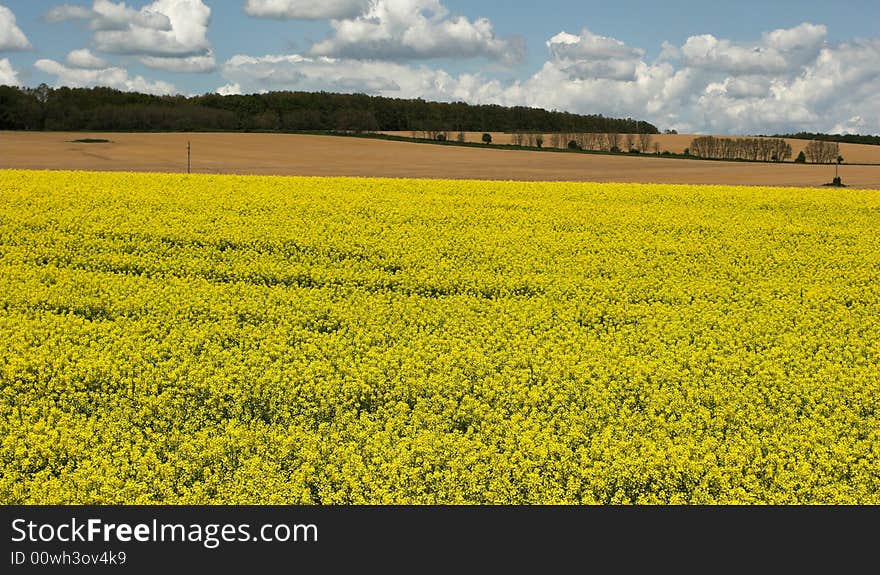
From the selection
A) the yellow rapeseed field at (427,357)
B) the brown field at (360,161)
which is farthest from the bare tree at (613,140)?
the yellow rapeseed field at (427,357)

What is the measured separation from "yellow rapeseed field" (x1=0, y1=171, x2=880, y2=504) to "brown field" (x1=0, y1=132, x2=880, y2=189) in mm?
25517

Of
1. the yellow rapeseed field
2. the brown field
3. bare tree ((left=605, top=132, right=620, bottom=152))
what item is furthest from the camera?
bare tree ((left=605, top=132, right=620, bottom=152))

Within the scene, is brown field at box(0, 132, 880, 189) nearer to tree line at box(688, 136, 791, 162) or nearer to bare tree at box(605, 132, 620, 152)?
tree line at box(688, 136, 791, 162)

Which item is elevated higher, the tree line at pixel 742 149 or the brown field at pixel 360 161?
the tree line at pixel 742 149

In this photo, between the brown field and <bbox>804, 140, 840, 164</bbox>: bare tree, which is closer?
the brown field

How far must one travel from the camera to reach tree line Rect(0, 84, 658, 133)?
225 feet

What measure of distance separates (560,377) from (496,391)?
Result: 79 cm

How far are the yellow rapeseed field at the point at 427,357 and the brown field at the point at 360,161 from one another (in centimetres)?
2552

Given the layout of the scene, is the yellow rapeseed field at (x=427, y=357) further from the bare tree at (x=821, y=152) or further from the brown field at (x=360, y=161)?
the bare tree at (x=821, y=152)

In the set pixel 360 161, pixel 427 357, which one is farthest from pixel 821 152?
pixel 427 357

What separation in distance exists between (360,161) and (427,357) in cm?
4383

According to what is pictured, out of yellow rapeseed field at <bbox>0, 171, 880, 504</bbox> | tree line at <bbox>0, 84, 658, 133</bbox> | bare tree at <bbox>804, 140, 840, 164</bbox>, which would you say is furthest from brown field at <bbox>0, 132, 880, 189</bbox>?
yellow rapeseed field at <bbox>0, 171, 880, 504</bbox>

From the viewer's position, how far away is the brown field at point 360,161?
4306cm

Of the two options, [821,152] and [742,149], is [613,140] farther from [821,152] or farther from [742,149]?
[821,152]
